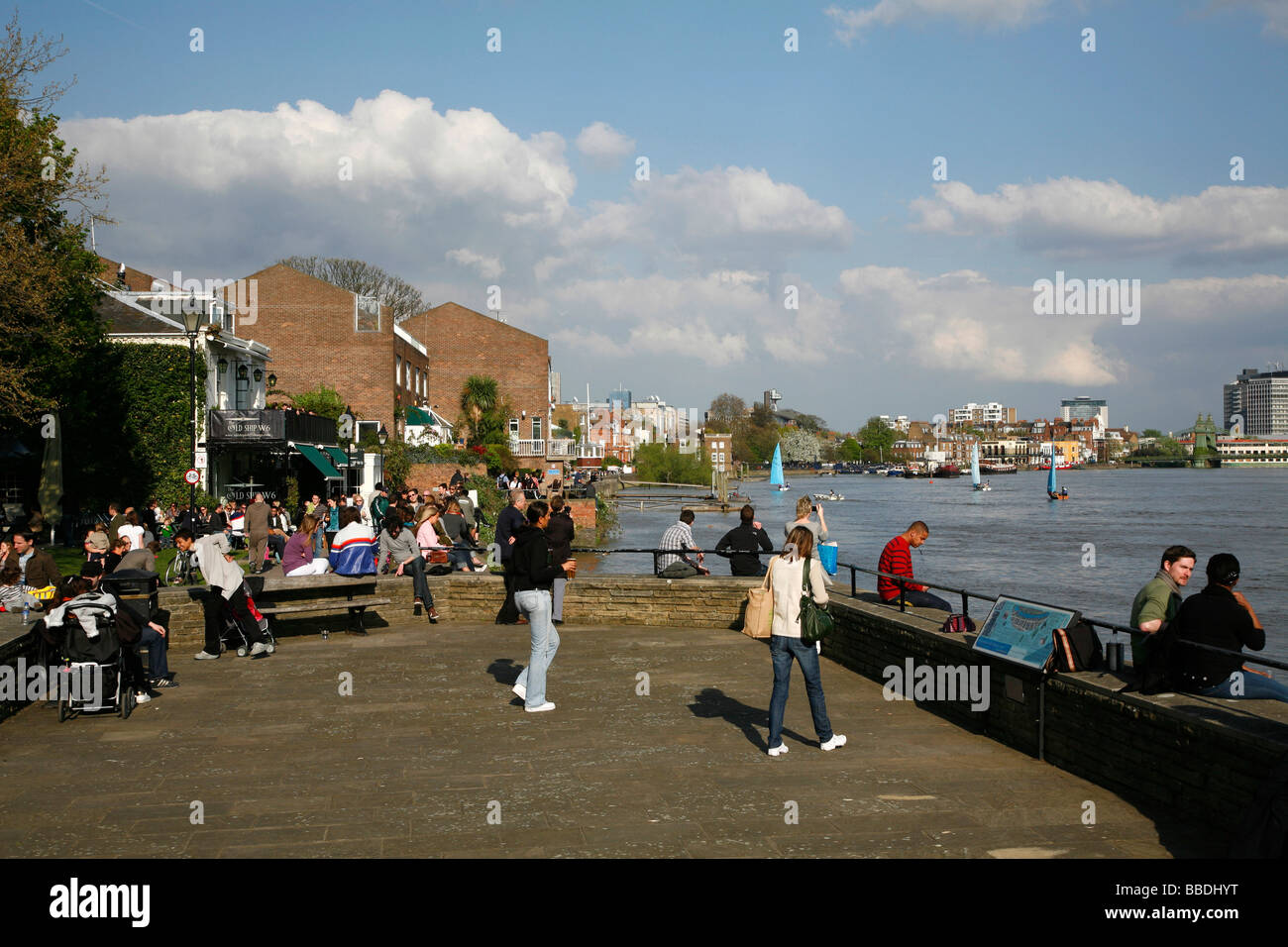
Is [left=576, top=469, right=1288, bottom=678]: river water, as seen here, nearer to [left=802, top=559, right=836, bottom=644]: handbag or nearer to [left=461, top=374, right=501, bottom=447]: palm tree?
[left=802, top=559, right=836, bottom=644]: handbag

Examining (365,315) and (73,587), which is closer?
(73,587)

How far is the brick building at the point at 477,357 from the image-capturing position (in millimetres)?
68938

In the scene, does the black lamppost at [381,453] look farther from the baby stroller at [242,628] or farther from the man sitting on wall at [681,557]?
the baby stroller at [242,628]

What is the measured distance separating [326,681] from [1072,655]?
290 inches

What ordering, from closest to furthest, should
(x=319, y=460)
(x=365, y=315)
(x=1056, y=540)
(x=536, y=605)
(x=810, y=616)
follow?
(x=810, y=616) → (x=536, y=605) → (x=319, y=460) → (x=365, y=315) → (x=1056, y=540)

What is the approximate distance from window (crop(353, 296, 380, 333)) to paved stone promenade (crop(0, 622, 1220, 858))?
44248 millimetres

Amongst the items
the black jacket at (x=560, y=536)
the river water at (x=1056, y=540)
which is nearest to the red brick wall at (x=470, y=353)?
the river water at (x=1056, y=540)

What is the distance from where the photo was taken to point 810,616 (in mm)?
7695

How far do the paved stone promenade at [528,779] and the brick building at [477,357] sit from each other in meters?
58.8

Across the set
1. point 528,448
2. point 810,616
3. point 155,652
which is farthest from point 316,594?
point 528,448

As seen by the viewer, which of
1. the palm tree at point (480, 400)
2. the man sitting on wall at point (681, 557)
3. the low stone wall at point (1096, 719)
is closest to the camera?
the low stone wall at point (1096, 719)

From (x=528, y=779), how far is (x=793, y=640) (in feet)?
7.49

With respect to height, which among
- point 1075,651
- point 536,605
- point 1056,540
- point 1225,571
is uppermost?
point 1225,571

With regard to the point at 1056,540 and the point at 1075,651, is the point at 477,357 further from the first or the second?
the point at 1075,651
